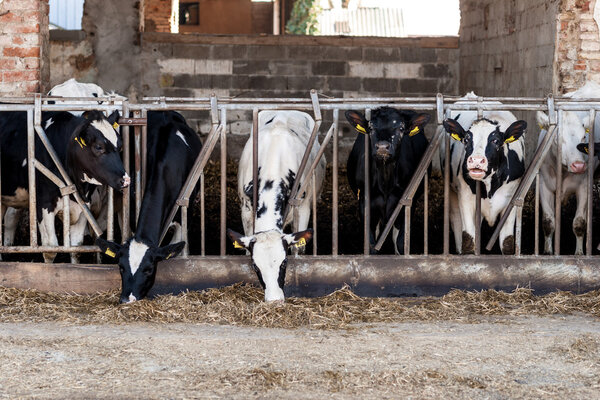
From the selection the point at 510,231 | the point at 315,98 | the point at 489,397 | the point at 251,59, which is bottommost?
the point at 489,397

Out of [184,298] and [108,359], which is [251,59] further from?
[108,359]

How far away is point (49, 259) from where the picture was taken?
703 cm

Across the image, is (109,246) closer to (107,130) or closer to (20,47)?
(107,130)

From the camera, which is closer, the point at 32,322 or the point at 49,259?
the point at 32,322

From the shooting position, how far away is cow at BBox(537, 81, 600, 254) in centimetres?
714

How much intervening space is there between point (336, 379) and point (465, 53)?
9.28 m

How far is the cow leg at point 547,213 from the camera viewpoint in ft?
25.3

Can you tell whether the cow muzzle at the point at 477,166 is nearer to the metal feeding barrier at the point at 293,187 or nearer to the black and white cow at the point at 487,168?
the black and white cow at the point at 487,168

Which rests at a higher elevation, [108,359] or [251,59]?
[251,59]

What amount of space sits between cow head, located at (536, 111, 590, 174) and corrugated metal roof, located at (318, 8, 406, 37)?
25325 millimetres

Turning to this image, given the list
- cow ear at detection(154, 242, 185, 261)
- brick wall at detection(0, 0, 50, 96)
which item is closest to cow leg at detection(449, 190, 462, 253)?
cow ear at detection(154, 242, 185, 261)

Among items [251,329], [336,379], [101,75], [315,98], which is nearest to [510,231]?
[315,98]

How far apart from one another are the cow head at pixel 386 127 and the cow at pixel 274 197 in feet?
1.84

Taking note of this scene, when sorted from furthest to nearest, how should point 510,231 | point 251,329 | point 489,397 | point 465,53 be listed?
1. point 465,53
2. point 510,231
3. point 251,329
4. point 489,397
